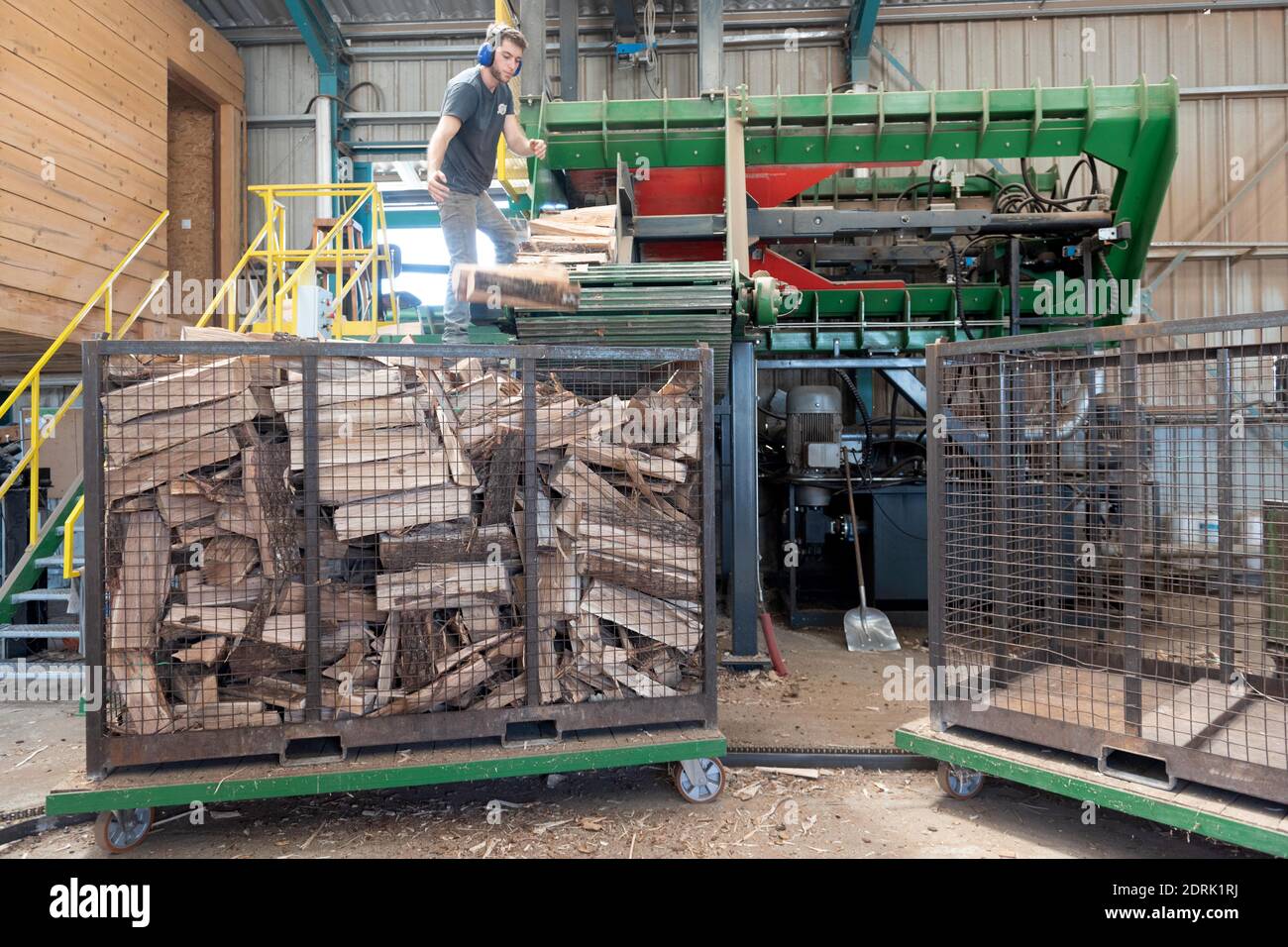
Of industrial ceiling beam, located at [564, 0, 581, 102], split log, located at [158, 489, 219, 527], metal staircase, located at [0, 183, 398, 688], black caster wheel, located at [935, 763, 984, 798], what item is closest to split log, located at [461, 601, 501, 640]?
split log, located at [158, 489, 219, 527]

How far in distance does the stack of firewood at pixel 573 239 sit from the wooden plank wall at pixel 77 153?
14.6ft

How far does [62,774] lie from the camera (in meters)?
3.98

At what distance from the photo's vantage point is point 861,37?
9.94m

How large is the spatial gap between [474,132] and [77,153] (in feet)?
15.2

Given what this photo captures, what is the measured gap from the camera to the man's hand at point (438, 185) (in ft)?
14.0

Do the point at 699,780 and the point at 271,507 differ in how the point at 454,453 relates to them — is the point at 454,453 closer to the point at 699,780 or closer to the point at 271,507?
the point at 271,507

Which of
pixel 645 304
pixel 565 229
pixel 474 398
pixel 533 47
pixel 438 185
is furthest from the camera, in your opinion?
pixel 533 47

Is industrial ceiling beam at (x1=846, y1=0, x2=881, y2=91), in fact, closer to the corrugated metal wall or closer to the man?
the corrugated metal wall

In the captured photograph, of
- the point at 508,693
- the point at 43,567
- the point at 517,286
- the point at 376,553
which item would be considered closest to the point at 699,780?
the point at 508,693

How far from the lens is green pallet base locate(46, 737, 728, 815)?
9.52 feet

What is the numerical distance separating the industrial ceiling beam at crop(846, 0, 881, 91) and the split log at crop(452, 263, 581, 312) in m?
7.67

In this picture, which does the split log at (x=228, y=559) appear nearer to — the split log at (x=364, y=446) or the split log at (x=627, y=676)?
the split log at (x=364, y=446)

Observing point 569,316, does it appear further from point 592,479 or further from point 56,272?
point 56,272

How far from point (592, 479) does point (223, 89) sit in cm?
982
